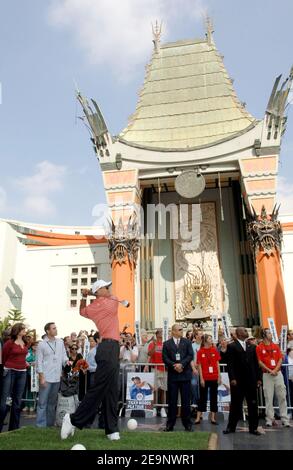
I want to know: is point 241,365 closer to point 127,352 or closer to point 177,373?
point 177,373

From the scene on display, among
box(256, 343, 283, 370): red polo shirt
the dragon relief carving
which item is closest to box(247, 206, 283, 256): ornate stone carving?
the dragon relief carving

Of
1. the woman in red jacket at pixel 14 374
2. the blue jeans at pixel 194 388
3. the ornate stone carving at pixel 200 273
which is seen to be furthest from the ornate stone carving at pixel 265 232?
the woman in red jacket at pixel 14 374

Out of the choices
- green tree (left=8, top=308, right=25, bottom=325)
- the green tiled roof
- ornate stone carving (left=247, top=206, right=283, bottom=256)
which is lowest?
green tree (left=8, top=308, right=25, bottom=325)

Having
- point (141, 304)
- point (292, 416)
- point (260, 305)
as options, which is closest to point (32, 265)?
point (141, 304)

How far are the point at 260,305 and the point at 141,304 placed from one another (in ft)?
19.7

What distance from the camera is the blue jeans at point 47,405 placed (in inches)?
241

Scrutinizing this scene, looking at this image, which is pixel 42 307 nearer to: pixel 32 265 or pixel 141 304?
pixel 32 265

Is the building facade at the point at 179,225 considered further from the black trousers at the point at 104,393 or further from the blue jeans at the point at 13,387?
the black trousers at the point at 104,393

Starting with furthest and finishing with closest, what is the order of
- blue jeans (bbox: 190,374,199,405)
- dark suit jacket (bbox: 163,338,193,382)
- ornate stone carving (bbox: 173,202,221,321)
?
ornate stone carving (bbox: 173,202,221,321) < blue jeans (bbox: 190,374,199,405) < dark suit jacket (bbox: 163,338,193,382)

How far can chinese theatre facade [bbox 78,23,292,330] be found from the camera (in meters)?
18.3

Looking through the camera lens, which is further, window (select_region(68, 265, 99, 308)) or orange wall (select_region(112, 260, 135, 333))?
window (select_region(68, 265, 99, 308))

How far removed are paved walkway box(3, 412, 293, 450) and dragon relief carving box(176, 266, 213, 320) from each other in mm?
11593

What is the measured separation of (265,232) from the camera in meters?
17.7

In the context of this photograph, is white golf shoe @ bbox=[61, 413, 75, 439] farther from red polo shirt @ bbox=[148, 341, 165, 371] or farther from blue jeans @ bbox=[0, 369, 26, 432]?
red polo shirt @ bbox=[148, 341, 165, 371]
